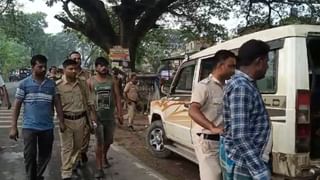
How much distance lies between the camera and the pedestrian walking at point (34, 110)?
20.1 ft

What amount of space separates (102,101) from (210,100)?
3029 mm

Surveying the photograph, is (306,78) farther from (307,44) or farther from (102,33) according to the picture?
(102,33)

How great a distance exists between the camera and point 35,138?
6219 millimetres

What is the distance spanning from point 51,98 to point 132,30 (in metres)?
14.4

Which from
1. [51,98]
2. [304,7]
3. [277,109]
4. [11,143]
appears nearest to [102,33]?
[304,7]

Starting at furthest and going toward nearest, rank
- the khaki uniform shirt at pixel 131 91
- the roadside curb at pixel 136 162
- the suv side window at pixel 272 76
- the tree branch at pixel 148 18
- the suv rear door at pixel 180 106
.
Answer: the tree branch at pixel 148 18, the khaki uniform shirt at pixel 131 91, the suv rear door at pixel 180 106, the roadside curb at pixel 136 162, the suv side window at pixel 272 76

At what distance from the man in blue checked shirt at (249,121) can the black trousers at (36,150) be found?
3590 millimetres

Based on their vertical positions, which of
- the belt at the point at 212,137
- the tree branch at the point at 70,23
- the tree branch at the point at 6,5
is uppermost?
the tree branch at the point at 6,5

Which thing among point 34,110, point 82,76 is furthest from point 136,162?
point 34,110

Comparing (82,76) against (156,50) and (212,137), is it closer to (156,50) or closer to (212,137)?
(212,137)

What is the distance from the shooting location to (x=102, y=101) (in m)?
7.43

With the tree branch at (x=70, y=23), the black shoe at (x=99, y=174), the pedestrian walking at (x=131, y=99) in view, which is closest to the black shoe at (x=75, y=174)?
the black shoe at (x=99, y=174)

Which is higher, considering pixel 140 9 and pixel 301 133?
pixel 140 9

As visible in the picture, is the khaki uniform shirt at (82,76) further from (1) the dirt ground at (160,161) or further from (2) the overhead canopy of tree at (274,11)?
(2) the overhead canopy of tree at (274,11)
